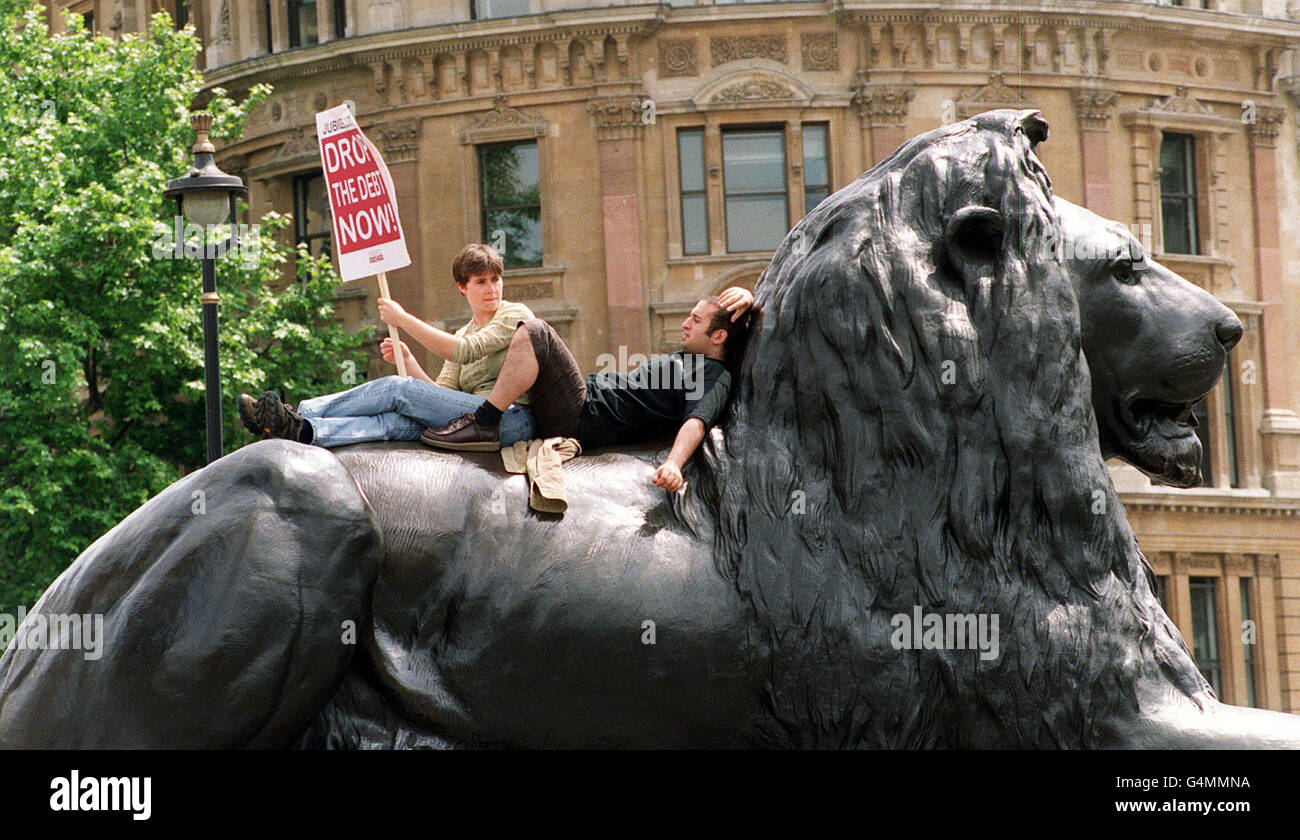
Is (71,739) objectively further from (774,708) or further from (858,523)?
(858,523)

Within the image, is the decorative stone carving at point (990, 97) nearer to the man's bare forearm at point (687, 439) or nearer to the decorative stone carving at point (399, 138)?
the decorative stone carving at point (399, 138)

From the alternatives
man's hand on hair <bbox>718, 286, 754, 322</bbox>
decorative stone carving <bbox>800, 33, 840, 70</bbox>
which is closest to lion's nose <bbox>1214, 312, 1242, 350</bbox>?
man's hand on hair <bbox>718, 286, 754, 322</bbox>

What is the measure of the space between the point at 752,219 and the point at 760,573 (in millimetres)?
29523

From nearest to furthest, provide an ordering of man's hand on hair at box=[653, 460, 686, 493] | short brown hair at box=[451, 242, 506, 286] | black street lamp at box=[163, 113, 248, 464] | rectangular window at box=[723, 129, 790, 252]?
1. man's hand on hair at box=[653, 460, 686, 493]
2. short brown hair at box=[451, 242, 506, 286]
3. black street lamp at box=[163, 113, 248, 464]
4. rectangular window at box=[723, 129, 790, 252]

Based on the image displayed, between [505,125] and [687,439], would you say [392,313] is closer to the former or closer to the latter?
[687,439]

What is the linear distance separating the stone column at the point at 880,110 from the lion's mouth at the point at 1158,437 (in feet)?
94.7

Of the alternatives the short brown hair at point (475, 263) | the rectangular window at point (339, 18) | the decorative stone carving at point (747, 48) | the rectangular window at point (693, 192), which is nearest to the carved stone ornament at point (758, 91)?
the decorative stone carving at point (747, 48)

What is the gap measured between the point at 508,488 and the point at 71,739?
4.30 ft

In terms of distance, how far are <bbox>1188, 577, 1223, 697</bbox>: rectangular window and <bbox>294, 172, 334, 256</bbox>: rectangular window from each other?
17.7m

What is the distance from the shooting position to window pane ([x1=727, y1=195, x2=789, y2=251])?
34.3 m

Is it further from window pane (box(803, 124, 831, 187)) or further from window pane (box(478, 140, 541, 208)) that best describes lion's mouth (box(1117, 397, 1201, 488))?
window pane (box(478, 140, 541, 208))

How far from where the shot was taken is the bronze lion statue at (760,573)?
4.89m

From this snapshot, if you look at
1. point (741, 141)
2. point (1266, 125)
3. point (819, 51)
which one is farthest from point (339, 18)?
point (1266, 125)
